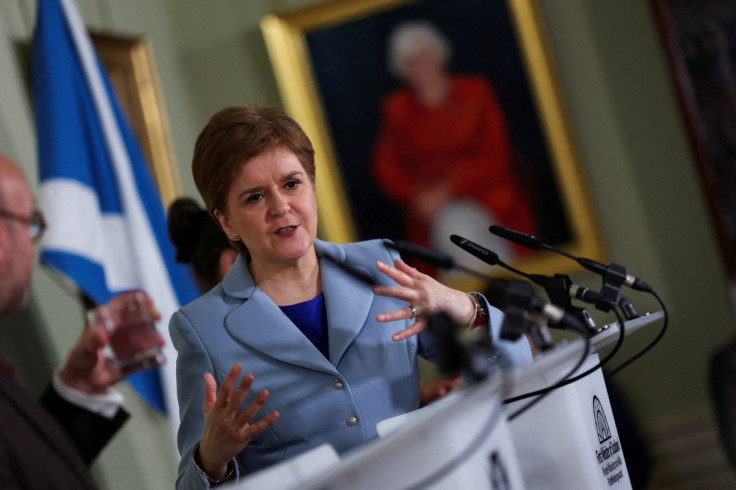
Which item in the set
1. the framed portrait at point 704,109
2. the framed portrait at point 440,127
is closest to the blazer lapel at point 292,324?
the framed portrait at point 440,127

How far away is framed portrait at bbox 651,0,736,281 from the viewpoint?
3.65m

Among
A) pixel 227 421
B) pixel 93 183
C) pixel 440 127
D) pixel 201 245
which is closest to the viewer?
pixel 227 421

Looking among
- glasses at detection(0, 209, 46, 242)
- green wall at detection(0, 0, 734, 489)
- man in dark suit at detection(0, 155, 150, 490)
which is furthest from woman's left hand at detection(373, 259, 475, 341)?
green wall at detection(0, 0, 734, 489)

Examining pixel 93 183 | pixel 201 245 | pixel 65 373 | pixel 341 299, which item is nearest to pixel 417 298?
pixel 341 299

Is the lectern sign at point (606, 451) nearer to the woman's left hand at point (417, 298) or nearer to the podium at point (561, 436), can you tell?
the podium at point (561, 436)

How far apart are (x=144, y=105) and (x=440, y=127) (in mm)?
1402

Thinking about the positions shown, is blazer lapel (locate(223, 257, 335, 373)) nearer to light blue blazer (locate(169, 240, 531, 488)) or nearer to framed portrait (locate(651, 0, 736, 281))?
light blue blazer (locate(169, 240, 531, 488))

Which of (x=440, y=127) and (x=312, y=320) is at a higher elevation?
(x=440, y=127)

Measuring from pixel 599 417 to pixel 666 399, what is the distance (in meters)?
2.39

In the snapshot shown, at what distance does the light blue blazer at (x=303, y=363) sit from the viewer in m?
1.65

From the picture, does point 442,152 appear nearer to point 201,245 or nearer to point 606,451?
point 201,245

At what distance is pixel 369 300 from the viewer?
69.8 inches

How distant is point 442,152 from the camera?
4.07 m

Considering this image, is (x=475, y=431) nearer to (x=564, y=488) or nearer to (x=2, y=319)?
(x=564, y=488)
